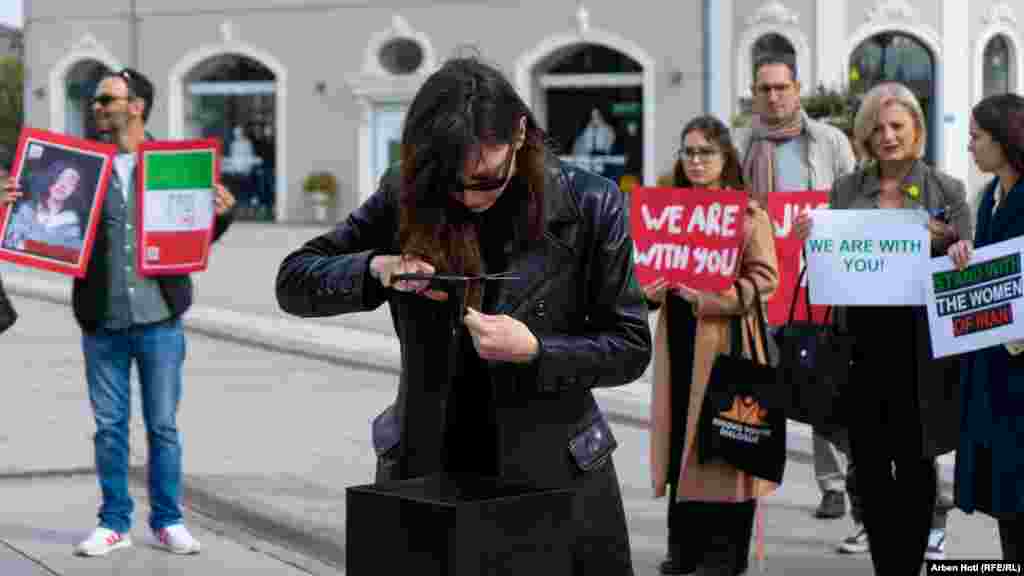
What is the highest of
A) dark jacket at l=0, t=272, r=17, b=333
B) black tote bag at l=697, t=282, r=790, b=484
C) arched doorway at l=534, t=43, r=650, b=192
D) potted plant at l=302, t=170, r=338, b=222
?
arched doorway at l=534, t=43, r=650, b=192

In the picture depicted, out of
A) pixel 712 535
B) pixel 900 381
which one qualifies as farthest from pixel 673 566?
pixel 900 381

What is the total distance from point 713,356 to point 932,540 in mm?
1089

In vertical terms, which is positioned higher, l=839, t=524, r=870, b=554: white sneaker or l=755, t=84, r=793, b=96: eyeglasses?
l=755, t=84, r=793, b=96: eyeglasses

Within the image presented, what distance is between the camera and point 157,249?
6.86 meters

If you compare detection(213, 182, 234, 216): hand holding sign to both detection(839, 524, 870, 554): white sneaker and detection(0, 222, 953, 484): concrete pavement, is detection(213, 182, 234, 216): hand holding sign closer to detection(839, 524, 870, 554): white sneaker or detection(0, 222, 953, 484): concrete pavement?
detection(839, 524, 870, 554): white sneaker

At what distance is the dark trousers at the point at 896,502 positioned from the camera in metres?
6.16

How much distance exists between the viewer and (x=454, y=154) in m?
3.09

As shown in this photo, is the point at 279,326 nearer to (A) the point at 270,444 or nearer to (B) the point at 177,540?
(A) the point at 270,444

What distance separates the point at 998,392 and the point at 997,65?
3060 centimetres

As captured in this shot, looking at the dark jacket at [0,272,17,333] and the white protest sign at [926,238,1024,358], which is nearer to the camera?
the white protest sign at [926,238,1024,358]

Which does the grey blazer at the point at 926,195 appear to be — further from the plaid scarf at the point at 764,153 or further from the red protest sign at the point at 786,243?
the plaid scarf at the point at 764,153

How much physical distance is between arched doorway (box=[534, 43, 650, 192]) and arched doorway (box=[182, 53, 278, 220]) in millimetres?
7137

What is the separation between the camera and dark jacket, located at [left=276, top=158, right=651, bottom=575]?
3307 mm

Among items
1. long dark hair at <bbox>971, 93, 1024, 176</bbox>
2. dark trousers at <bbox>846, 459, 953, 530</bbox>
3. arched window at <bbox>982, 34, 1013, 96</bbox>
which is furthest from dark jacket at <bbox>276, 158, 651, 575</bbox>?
arched window at <bbox>982, 34, 1013, 96</bbox>
